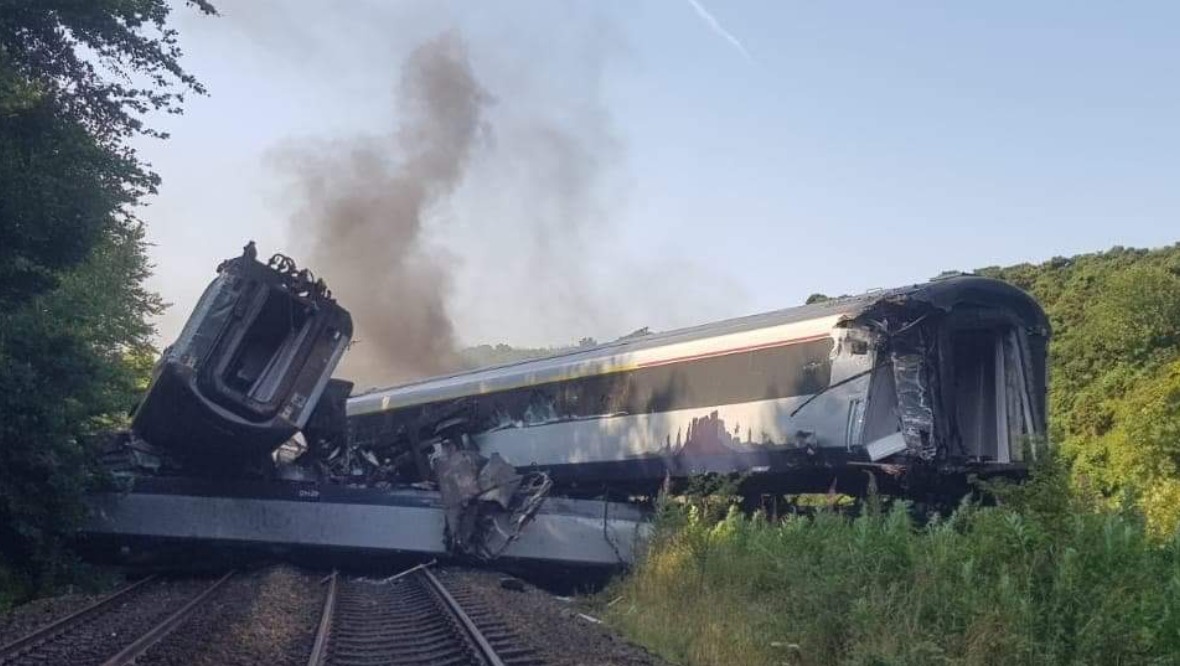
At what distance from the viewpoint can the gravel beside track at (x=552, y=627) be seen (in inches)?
332

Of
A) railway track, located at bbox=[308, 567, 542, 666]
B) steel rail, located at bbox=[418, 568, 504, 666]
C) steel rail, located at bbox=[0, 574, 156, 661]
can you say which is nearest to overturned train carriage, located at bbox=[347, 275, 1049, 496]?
steel rail, located at bbox=[418, 568, 504, 666]

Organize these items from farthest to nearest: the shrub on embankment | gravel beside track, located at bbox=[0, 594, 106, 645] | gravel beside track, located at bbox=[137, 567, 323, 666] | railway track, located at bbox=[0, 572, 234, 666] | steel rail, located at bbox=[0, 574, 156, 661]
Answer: gravel beside track, located at bbox=[0, 594, 106, 645], steel rail, located at bbox=[0, 574, 156, 661], railway track, located at bbox=[0, 572, 234, 666], gravel beside track, located at bbox=[137, 567, 323, 666], the shrub on embankment

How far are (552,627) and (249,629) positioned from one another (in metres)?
2.53

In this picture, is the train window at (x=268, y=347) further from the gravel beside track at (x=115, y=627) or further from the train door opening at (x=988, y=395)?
the train door opening at (x=988, y=395)

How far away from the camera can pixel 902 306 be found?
13594 mm

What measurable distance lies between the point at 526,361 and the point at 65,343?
25.6ft

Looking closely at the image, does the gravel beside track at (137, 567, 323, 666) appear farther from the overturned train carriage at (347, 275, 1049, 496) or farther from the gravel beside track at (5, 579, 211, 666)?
the overturned train carriage at (347, 275, 1049, 496)

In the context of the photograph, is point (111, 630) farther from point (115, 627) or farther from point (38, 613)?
point (38, 613)

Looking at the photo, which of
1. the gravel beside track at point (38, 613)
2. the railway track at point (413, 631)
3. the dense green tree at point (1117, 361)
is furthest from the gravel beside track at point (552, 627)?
the dense green tree at point (1117, 361)

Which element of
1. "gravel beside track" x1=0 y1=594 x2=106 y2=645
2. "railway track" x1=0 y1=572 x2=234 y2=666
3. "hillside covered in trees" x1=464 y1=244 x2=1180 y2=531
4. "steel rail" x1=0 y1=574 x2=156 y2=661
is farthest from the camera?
"hillside covered in trees" x1=464 y1=244 x2=1180 y2=531

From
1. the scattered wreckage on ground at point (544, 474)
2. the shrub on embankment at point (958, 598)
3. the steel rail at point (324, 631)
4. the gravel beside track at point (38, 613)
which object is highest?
the scattered wreckage on ground at point (544, 474)

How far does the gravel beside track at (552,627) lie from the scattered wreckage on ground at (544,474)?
3.64ft

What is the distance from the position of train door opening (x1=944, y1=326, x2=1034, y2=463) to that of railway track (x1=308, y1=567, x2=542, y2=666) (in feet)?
21.5

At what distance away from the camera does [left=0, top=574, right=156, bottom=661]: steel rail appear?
8.42 metres
